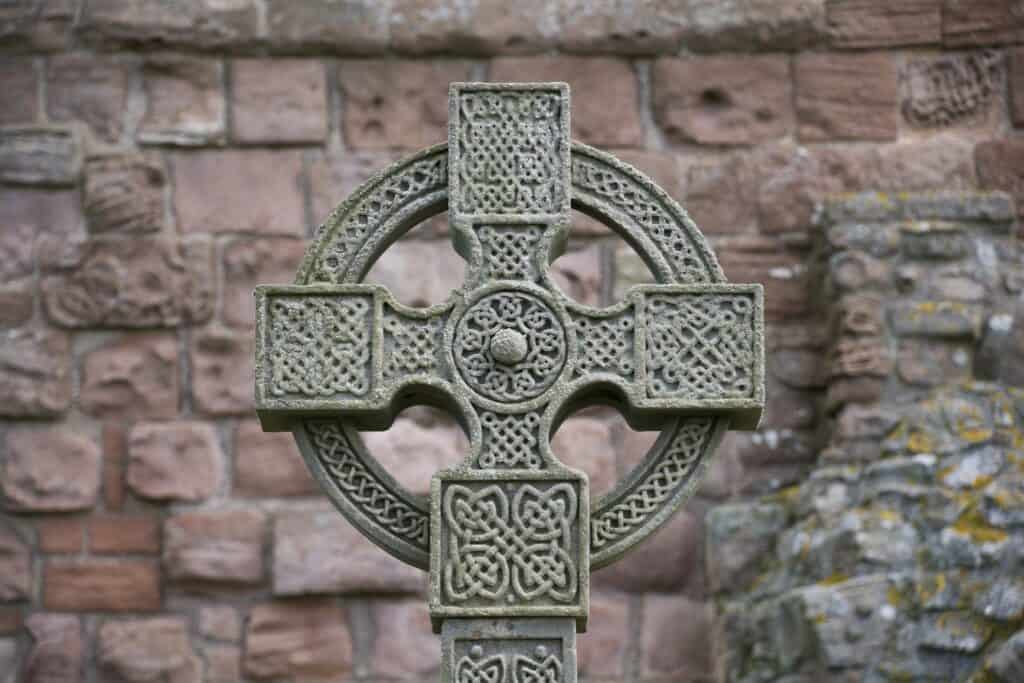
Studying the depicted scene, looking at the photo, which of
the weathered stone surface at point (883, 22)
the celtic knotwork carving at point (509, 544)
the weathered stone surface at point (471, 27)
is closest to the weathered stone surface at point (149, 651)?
the weathered stone surface at point (471, 27)

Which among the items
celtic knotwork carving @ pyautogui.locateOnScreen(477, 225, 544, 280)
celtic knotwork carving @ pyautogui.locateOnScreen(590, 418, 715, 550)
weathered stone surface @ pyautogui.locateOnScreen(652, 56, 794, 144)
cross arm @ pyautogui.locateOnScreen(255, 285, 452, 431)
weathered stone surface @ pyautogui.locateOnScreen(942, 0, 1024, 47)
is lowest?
celtic knotwork carving @ pyautogui.locateOnScreen(590, 418, 715, 550)

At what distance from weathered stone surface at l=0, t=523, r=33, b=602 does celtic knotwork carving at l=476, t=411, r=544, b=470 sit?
240 centimetres

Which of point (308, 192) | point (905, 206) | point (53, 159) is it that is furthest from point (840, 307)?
point (53, 159)

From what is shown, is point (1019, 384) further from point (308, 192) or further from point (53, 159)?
point (53, 159)

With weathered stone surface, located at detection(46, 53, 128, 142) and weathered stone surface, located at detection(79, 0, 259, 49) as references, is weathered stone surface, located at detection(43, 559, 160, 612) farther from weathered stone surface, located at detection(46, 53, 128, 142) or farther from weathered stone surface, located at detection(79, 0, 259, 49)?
weathered stone surface, located at detection(79, 0, 259, 49)

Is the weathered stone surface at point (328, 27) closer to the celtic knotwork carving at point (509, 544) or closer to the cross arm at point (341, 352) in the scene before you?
the cross arm at point (341, 352)

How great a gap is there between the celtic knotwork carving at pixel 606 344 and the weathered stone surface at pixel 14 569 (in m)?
2.53

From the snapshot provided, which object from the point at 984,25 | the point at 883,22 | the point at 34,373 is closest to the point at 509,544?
the point at 34,373

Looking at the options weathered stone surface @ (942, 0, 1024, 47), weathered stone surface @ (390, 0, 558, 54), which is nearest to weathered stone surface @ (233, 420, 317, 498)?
weathered stone surface @ (390, 0, 558, 54)

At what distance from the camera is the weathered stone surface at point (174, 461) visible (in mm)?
5723

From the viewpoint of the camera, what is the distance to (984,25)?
6.12 m

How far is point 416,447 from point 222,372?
66 cm

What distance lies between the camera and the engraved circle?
149 inches

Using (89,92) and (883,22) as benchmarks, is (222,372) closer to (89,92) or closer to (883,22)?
(89,92)
